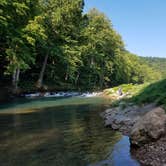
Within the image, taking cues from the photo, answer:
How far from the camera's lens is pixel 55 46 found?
152 feet

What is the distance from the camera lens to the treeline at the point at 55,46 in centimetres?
3350

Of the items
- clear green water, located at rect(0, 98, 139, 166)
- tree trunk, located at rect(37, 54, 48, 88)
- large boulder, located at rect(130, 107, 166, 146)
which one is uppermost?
tree trunk, located at rect(37, 54, 48, 88)

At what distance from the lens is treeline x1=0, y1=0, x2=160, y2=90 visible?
110 ft

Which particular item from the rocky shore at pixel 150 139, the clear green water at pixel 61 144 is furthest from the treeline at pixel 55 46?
the rocky shore at pixel 150 139

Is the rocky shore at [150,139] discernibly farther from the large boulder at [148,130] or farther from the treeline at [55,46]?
the treeline at [55,46]

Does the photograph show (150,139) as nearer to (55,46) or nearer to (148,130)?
(148,130)

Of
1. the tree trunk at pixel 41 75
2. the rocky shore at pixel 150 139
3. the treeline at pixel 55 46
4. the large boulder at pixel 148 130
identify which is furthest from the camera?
the tree trunk at pixel 41 75

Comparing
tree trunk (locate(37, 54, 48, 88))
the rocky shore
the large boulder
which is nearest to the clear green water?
the rocky shore

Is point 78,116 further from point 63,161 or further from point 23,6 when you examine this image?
point 23,6

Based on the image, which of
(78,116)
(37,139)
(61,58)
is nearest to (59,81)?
(61,58)

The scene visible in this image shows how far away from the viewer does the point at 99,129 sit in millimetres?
13250

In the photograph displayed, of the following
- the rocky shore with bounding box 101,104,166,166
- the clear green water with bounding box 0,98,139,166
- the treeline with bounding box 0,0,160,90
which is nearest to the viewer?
the rocky shore with bounding box 101,104,166,166

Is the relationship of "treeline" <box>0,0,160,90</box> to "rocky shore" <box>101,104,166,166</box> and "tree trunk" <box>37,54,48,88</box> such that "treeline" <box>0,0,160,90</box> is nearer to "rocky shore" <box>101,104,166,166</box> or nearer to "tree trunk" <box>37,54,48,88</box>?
"tree trunk" <box>37,54,48,88</box>

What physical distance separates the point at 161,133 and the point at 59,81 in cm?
4114
